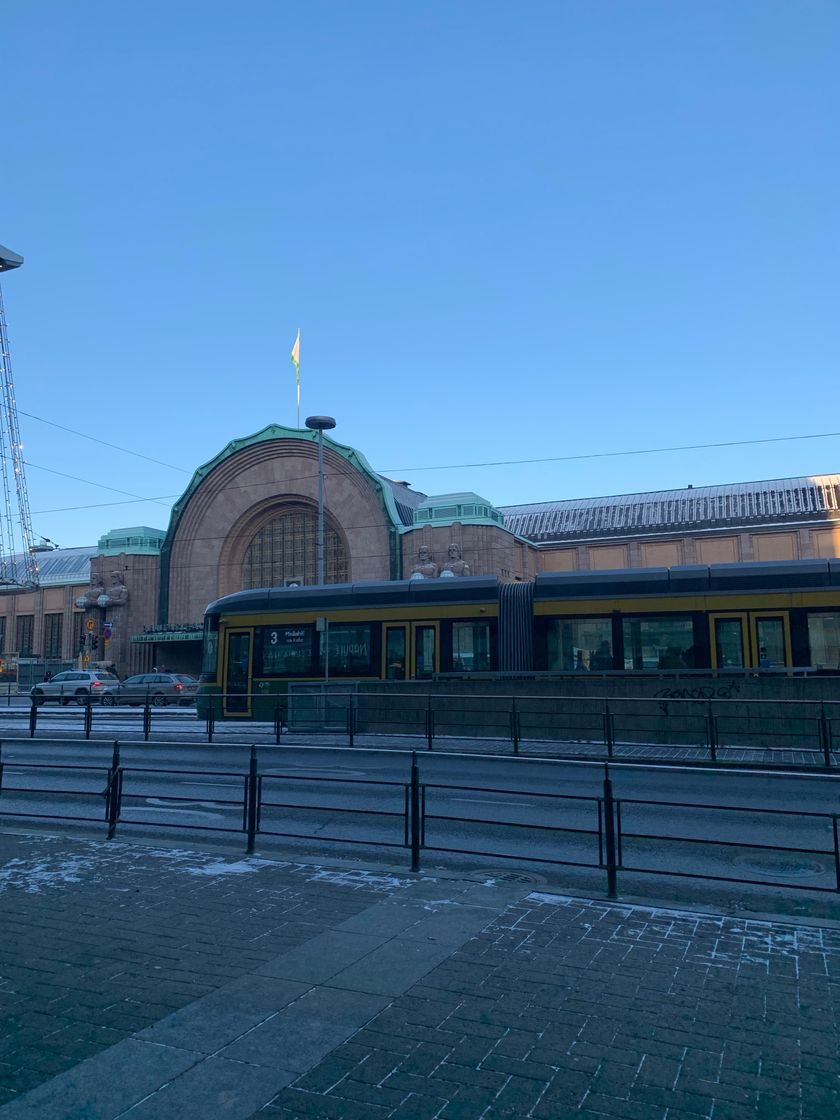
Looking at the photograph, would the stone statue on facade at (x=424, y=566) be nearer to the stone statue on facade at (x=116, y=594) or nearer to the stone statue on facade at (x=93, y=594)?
the stone statue on facade at (x=116, y=594)

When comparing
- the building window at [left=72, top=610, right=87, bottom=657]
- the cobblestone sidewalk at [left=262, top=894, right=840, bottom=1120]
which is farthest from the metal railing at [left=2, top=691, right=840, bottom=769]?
the building window at [left=72, top=610, right=87, bottom=657]

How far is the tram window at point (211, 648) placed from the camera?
2645 centimetres

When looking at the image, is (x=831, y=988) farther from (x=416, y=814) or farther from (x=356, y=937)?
(x=416, y=814)

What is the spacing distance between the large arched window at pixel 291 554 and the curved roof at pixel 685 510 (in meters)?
14.7

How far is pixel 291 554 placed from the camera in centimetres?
5688

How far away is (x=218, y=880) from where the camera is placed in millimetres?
8445

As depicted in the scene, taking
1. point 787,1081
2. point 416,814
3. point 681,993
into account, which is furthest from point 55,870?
point 787,1081

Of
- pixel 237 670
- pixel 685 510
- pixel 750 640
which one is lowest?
pixel 237 670

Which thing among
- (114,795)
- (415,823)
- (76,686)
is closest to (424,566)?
(76,686)

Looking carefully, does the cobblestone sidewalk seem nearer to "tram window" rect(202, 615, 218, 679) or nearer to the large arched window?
"tram window" rect(202, 615, 218, 679)

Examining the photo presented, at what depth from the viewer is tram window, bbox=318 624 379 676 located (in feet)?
79.3

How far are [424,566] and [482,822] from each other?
4054 centimetres

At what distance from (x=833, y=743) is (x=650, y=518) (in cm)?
4151

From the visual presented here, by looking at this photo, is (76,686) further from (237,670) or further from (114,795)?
(114,795)
